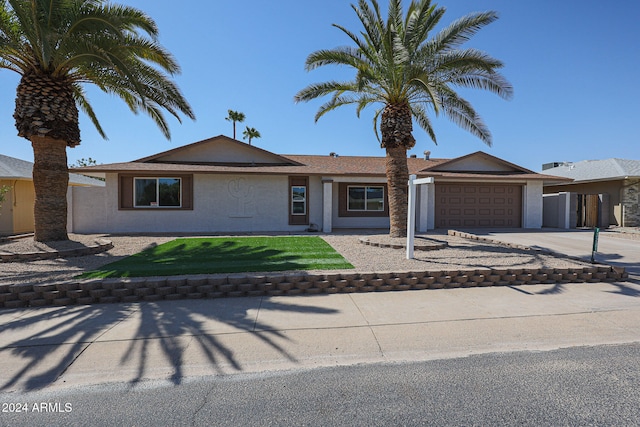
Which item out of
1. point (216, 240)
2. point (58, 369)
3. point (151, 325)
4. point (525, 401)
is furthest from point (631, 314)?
point (216, 240)

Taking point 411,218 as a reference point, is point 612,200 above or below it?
above

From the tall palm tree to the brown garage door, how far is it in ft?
45.5

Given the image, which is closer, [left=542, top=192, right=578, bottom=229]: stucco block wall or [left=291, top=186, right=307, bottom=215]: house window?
[left=291, top=186, right=307, bottom=215]: house window

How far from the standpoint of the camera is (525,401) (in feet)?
9.74

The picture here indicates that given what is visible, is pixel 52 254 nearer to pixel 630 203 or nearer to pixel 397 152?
pixel 397 152

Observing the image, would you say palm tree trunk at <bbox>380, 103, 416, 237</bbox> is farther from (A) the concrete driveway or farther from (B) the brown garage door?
(B) the brown garage door

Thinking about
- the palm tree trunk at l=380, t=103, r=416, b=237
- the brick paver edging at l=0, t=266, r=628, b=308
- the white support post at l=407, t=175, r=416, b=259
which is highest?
the palm tree trunk at l=380, t=103, r=416, b=237

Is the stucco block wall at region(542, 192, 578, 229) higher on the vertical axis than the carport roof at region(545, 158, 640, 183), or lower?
lower

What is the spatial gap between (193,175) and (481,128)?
12.2 meters

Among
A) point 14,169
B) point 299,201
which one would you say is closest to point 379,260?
point 299,201

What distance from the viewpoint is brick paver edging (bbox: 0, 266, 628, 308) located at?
19.0 feet

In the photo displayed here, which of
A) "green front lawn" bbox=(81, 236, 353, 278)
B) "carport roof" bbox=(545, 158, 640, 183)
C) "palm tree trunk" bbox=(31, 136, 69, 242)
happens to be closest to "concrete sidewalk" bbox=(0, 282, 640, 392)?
"green front lawn" bbox=(81, 236, 353, 278)

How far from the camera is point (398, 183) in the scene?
10820 millimetres

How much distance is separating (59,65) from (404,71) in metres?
9.97
